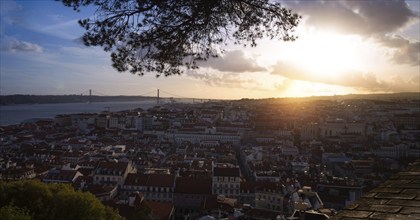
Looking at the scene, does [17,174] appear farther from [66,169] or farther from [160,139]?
[160,139]

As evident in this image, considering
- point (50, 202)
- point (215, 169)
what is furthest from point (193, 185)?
point (50, 202)

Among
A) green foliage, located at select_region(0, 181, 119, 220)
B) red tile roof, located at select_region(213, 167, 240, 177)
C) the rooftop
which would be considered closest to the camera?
the rooftop

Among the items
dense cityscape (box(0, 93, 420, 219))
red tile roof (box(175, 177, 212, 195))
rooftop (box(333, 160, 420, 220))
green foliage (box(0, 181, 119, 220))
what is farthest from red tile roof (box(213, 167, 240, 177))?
rooftop (box(333, 160, 420, 220))

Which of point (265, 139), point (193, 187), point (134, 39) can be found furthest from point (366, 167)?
point (134, 39)

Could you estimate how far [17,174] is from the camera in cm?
2861

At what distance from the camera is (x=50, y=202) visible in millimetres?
15047

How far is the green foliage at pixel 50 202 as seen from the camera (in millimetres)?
14539

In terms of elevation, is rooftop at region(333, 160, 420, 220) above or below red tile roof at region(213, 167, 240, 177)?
above

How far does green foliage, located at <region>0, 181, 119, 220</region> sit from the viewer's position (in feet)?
47.7

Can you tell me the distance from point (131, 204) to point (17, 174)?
11.8 m

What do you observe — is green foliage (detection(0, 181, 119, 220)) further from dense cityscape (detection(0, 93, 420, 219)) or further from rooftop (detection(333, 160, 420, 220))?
rooftop (detection(333, 160, 420, 220))

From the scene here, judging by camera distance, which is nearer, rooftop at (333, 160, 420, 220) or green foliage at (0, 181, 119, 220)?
rooftop at (333, 160, 420, 220)

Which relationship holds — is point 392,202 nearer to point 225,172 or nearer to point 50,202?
point 50,202

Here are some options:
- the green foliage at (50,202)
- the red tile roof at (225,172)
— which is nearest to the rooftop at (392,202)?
the green foliage at (50,202)
